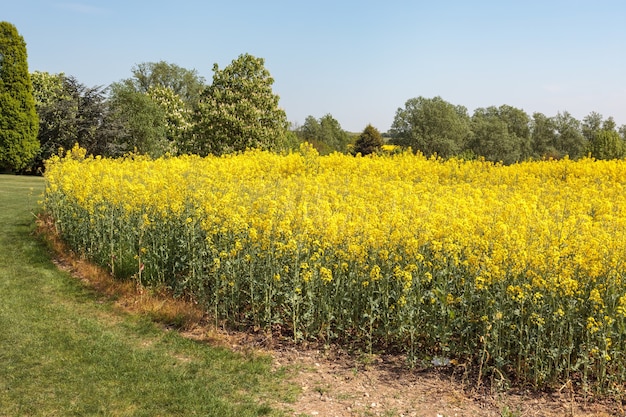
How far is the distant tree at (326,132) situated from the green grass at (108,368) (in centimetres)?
5322

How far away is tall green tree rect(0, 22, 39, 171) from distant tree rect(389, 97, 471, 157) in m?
37.4

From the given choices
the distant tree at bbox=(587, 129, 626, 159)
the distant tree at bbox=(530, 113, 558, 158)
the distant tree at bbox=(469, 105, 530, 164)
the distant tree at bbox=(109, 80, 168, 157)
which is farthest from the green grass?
the distant tree at bbox=(530, 113, 558, 158)

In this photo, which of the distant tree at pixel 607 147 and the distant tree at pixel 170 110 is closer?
the distant tree at pixel 607 147

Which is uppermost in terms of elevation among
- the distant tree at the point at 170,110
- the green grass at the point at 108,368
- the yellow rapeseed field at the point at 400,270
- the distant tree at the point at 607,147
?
the distant tree at the point at 170,110

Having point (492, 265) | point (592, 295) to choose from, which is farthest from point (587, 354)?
point (492, 265)

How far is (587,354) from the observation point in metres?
4.39

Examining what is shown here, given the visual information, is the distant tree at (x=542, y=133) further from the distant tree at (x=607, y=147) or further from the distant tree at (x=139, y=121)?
the distant tree at (x=139, y=121)

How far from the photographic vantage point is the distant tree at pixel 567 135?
194ft

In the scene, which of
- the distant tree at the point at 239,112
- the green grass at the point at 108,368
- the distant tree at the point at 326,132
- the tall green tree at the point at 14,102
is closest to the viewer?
the green grass at the point at 108,368

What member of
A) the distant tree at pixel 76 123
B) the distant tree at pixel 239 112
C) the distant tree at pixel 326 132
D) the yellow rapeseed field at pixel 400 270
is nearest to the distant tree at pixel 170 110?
the distant tree at pixel 76 123

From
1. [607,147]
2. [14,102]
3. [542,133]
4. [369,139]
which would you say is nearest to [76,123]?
[14,102]

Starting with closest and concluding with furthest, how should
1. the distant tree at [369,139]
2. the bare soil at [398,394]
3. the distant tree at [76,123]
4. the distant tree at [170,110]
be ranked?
the bare soil at [398,394] < the distant tree at [76,123] < the distant tree at [170,110] < the distant tree at [369,139]

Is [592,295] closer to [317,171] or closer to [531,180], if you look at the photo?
[531,180]

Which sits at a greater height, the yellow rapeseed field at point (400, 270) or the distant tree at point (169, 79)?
the distant tree at point (169, 79)
